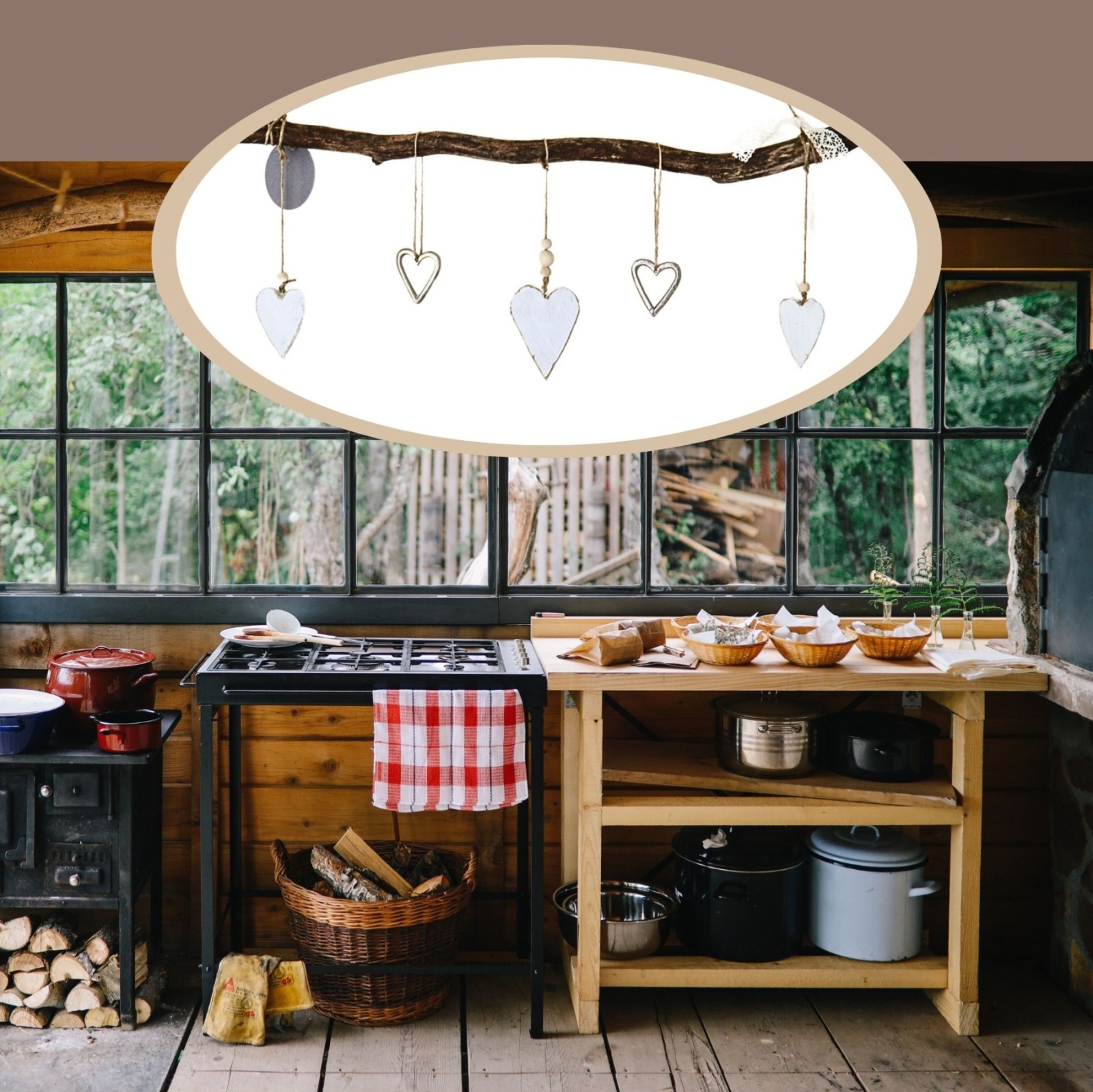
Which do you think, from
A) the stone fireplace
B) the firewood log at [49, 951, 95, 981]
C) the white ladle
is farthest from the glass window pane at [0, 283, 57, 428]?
the stone fireplace

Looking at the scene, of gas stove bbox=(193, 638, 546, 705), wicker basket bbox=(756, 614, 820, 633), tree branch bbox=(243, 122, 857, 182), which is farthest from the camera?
wicker basket bbox=(756, 614, 820, 633)

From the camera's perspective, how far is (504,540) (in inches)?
138

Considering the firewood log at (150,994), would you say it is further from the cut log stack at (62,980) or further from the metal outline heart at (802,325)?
the metal outline heart at (802,325)

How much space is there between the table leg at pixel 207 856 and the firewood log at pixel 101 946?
30cm

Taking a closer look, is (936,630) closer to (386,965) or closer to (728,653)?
(728,653)

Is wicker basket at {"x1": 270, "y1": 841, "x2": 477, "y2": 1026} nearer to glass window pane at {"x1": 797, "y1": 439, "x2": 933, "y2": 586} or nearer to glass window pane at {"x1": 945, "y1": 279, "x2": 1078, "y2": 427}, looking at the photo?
glass window pane at {"x1": 797, "y1": 439, "x2": 933, "y2": 586}

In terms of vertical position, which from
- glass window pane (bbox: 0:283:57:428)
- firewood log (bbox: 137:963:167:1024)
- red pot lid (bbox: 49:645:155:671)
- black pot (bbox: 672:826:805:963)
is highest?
glass window pane (bbox: 0:283:57:428)

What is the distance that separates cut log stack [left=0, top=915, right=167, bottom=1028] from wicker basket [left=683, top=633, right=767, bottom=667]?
178 cm

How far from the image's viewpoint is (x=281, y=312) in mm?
937

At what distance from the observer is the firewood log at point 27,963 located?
3.02m

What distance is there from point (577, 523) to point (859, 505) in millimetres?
923

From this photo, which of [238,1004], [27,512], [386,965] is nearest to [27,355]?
[27,512]

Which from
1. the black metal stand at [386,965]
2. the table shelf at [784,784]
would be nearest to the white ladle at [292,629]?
the black metal stand at [386,965]

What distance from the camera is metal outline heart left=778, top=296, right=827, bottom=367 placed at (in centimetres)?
93
